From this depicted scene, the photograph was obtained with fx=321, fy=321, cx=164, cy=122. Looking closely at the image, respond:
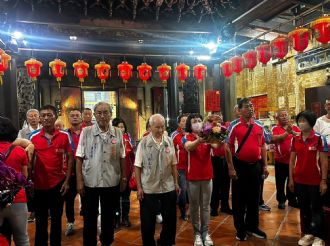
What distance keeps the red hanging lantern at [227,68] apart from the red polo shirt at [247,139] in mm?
5059

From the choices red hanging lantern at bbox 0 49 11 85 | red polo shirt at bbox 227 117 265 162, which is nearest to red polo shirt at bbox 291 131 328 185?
red polo shirt at bbox 227 117 265 162

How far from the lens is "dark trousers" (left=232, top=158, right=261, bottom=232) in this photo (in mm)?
4926

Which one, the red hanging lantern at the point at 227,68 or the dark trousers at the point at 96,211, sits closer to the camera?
the dark trousers at the point at 96,211

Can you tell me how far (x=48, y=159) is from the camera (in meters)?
4.31

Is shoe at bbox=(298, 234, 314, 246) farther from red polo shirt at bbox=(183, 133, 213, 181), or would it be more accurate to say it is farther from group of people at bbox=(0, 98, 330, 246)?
red polo shirt at bbox=(183, 133, 213, 181)

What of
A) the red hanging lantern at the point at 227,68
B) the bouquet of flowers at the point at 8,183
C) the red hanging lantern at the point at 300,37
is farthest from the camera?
the red hanging lantern at the point at 227,68

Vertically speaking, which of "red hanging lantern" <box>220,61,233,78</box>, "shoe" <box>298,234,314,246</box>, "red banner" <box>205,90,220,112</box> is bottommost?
"shoe" <box>298,234,314,246</box>

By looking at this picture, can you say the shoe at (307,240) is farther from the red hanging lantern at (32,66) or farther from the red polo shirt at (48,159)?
the red hanging lantern at (32,66)

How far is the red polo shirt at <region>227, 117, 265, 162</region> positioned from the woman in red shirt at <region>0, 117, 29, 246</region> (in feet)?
9.85

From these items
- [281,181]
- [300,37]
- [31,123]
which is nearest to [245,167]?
[281,181]

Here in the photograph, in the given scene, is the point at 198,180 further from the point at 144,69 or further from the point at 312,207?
the point at 144,69

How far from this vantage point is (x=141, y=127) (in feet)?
60.2

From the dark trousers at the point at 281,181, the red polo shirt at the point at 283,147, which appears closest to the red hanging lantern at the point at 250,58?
the red polo shirt at the point at 283,147

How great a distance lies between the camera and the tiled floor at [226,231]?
16.3 feet
